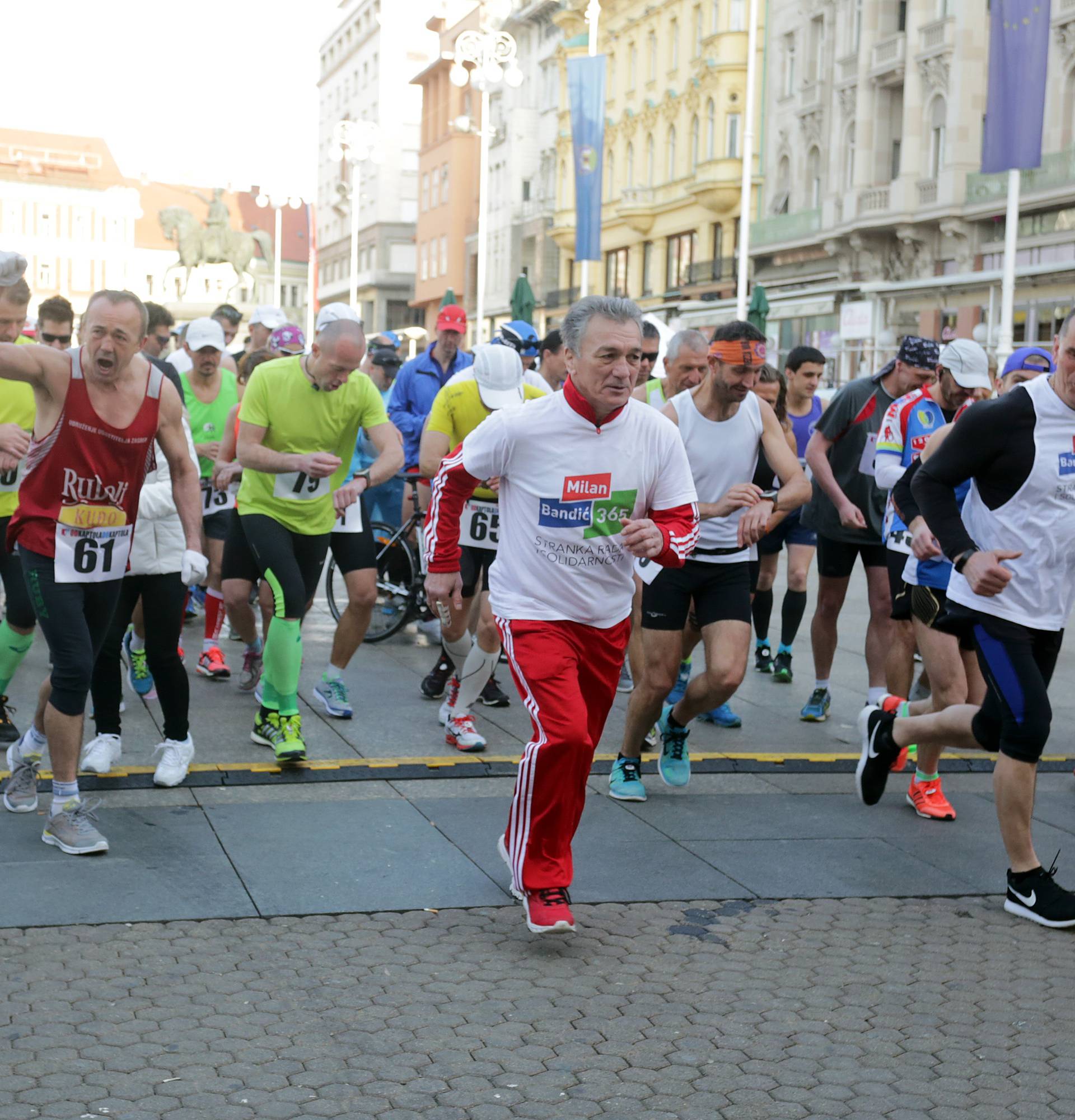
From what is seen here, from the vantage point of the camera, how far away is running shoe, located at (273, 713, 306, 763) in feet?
22.6

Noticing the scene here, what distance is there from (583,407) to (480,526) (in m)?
2.93

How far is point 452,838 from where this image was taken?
5977 mm

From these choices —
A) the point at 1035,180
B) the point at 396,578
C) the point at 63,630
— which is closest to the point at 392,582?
the point at 396,578

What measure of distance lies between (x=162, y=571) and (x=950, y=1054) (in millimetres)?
3620

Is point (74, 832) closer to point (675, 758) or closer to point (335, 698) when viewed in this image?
point (675, 758)

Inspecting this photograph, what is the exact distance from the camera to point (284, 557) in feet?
23.7

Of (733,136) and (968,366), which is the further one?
(733,136)

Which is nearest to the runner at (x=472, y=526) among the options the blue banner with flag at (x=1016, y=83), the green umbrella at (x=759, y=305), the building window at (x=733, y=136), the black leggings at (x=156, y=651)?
the black leggings at (x=156, y=651)

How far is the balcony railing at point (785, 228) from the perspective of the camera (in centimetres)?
4278

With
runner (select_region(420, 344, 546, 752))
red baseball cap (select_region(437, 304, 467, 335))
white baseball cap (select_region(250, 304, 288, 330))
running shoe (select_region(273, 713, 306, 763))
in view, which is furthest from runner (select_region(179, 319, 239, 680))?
running shoe (select_region(273, 713, 306, 763))

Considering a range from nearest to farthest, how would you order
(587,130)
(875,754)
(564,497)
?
(564,497) < (875,754) < (587,130)

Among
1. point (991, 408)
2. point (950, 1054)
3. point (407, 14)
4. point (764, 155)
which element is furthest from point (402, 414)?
point (407, 14)

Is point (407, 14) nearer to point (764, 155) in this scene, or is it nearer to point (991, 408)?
point (764, 155)

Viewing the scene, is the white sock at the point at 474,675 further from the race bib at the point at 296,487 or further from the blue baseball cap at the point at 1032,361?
the blue baseball cap at the point at 1032,361
